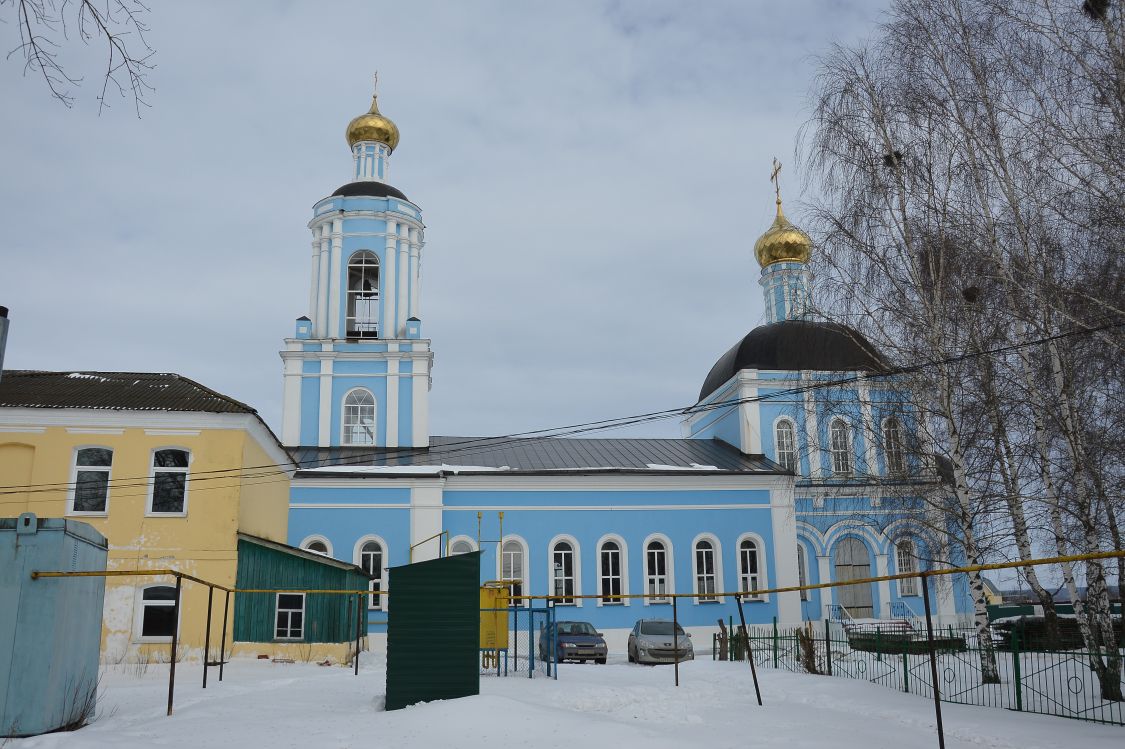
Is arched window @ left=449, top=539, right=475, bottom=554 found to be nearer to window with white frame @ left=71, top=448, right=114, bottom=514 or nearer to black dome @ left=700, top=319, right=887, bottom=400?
window with white frame @ left=71, top=448, right=114, bottom=514

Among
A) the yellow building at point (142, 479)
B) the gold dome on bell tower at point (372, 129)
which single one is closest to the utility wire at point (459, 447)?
the yellow building at point (142, 479)

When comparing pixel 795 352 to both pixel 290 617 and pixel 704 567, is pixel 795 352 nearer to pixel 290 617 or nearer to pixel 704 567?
pixel 704 567

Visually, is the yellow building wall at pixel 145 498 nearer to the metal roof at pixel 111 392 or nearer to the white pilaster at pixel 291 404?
the metal roof at pixel 111 392

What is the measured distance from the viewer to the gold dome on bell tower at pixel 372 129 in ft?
110

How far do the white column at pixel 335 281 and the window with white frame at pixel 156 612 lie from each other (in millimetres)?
12668

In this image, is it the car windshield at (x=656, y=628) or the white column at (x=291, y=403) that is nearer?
the car windshield at (x=656, y=628)

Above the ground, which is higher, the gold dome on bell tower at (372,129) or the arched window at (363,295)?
the gold dome on bell tower at (372,129)

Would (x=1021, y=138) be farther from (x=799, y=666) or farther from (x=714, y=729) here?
(x=799, y=666)

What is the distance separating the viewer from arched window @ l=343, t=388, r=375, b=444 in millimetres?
30453

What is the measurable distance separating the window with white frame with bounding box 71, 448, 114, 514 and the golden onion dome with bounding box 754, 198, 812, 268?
25547 millimetres

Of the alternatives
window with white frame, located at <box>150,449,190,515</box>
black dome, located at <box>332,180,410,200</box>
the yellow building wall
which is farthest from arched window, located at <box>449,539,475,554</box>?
black dome, located at <box>332,180,410,200</box>

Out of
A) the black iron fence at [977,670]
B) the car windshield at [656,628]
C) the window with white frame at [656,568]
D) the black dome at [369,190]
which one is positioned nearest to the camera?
the black iron fence at [977,670]

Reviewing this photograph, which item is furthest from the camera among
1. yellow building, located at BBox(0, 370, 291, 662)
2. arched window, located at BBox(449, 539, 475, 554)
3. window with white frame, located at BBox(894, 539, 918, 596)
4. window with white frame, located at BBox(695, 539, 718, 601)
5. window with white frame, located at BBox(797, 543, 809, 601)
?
window with white frame, located at BBox(894, 539, 918, 596)

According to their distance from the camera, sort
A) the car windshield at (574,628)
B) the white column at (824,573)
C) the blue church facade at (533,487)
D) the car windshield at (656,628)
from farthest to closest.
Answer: the white column at (824,573) < the blue church facade at (533,487) < the car windshield at (574,628) < the car windshield at (656,628)
